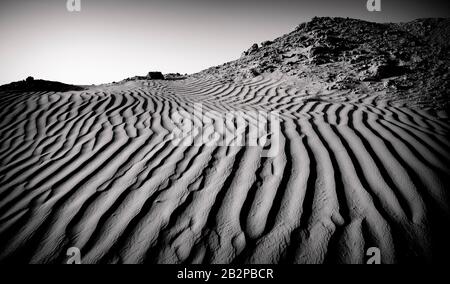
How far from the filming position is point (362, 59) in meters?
7.64

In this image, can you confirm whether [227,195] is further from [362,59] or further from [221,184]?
[362,59]

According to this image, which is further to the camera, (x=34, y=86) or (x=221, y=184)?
(x=34, y=86)

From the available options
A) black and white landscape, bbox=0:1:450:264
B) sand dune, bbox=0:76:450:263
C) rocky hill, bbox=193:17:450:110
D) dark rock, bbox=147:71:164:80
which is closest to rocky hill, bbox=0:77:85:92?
black and white landscape, bbox=0:1:450:264

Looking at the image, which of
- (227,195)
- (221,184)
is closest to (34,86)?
(221,184)

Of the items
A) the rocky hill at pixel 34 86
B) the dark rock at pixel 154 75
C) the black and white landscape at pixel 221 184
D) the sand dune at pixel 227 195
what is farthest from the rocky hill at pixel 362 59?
the rocky hill at pixel 34 86

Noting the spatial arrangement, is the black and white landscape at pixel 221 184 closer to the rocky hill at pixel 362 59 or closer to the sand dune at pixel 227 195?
the sand dune at pixel 227 195

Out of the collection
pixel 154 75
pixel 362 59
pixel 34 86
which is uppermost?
pixel 154 75

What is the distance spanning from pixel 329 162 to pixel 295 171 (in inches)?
15.4

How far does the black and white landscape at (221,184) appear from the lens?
61.0 inches

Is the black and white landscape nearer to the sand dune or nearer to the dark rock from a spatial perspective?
the sand dune

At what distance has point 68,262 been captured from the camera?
4.95 feet

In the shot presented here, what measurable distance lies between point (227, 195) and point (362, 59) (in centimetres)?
795

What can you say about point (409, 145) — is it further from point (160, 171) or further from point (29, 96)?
point (29, 96)
